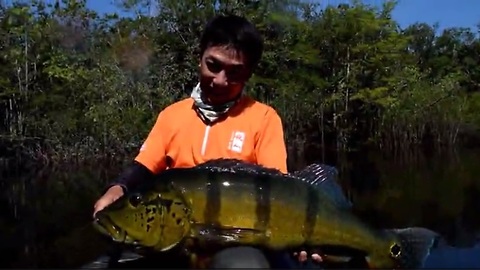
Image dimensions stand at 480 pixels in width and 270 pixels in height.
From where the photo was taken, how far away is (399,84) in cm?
2708

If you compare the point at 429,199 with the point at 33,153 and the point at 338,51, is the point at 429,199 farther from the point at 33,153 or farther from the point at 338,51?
the point at 338,51

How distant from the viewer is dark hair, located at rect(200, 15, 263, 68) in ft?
8.83

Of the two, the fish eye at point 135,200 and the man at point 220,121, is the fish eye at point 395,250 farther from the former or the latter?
the fish eye at point 135,200

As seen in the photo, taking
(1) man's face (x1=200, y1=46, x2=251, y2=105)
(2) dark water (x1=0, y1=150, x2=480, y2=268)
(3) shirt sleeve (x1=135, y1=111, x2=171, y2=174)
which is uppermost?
(1) man's face (x1=200, y1=46, x2=251, y2=105)

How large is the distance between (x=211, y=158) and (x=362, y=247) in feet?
2.31

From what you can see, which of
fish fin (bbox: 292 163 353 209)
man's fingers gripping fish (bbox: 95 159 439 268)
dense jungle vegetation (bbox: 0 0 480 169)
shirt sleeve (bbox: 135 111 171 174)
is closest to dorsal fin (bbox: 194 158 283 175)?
man's fingers gripping fish (bbox: 95 159 439 268)

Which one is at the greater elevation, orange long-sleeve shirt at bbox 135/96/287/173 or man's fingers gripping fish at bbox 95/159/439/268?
orange long-sleeve shirt at bbox 135/96/287/173

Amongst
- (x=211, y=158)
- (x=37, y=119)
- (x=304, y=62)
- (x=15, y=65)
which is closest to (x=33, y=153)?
(x=37, y=119)

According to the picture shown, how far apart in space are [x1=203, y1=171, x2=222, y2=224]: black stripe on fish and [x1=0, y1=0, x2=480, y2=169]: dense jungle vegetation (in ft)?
56.6

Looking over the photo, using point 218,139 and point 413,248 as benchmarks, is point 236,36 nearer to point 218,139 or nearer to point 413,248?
point 218,139

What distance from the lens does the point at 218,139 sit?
9.07 ft

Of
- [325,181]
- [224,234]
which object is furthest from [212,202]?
[325,181]

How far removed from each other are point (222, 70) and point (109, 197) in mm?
640

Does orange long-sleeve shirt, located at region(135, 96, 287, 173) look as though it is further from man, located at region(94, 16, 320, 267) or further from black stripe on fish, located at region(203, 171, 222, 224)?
black stripe on fish, located at region(203, 171, 222, 224)
